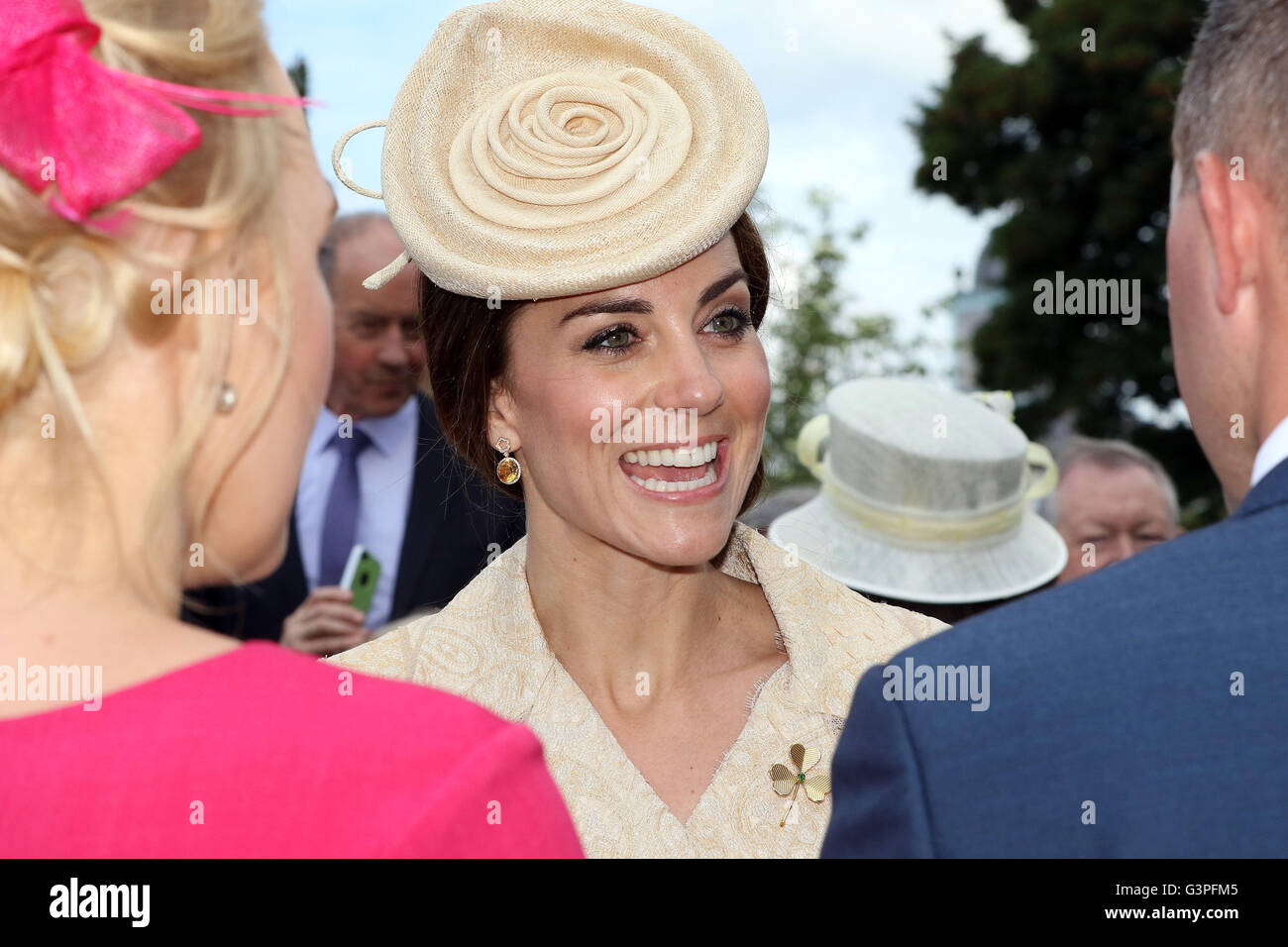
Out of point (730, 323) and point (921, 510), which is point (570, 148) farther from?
point (921, 510)

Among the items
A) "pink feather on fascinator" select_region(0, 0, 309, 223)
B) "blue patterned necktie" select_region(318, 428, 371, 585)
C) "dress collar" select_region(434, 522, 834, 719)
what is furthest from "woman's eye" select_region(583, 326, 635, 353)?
"blue patterned necktie" select_region(318, 428, 371, 585)

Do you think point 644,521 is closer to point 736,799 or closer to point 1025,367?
point 736,799

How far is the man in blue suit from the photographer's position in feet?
4.79

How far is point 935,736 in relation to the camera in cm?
152

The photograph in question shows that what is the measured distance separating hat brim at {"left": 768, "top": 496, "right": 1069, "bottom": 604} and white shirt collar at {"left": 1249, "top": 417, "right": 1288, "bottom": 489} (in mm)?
2912

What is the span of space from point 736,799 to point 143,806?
6.24ft

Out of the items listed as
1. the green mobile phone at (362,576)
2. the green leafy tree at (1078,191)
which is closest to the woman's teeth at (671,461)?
the green mobile phone at (362,576)

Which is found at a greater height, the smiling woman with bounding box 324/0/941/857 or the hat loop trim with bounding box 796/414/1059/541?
the smiling woman with bounding box 324/0/941/857

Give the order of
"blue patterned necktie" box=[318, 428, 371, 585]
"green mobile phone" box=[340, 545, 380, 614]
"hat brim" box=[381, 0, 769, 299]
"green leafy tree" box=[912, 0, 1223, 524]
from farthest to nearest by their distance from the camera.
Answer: "green leafy tree" box=[912, 0, 1223, 524], "blue patterned necktie" box=[318, 428, 371, 585], "green mobile phone" box=[340, 545, 380, 614], "hat brim" box=[381, 0, 769, 299]

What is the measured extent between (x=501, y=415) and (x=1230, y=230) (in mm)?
2089

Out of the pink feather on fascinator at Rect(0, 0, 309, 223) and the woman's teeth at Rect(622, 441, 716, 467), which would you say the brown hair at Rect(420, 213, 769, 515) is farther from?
the pink feather on fascinator at Rect(0, 0, 309, 223)

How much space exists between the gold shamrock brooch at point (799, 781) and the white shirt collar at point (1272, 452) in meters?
1.59

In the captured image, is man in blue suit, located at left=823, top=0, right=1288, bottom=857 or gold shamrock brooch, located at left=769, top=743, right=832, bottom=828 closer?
man in blue suit, located at left=823, top=0, right=1288, bottom=857

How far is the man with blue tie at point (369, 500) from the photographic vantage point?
5086mm
